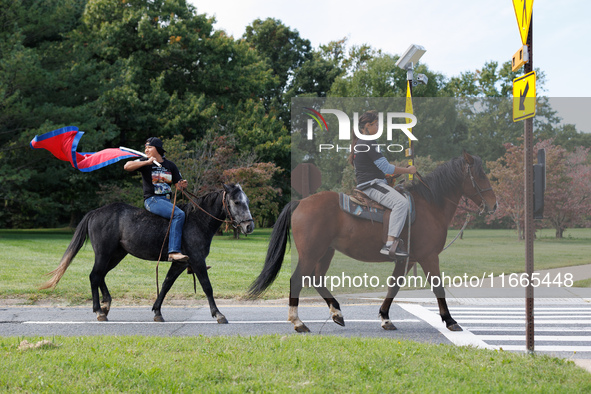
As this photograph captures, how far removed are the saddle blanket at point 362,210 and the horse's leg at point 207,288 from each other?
87.8 inches

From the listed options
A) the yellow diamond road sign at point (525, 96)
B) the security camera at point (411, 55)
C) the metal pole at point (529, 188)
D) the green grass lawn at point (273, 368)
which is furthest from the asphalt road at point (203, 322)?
the security camera at point (411, 55)

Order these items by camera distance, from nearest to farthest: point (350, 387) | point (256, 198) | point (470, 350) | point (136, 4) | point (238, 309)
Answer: point (350, 387) < point (470, 350) < point (238, 309) < point (256, 198) < point (136, 4)

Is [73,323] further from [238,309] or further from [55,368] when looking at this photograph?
[55,368]

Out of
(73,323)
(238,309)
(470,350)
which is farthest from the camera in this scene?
(238,309)

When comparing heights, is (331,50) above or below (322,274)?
above

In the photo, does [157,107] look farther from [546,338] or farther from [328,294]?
[546,338]

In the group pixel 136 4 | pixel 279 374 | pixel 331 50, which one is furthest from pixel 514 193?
pixel 331 50

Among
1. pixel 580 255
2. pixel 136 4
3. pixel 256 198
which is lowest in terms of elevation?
pixel 580 255

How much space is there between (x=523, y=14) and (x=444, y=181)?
2.78 m

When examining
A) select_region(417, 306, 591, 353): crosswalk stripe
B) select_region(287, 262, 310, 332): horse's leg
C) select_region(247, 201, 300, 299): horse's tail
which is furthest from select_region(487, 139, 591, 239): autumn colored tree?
select_region(287, 262, 310, 332): horse's leg

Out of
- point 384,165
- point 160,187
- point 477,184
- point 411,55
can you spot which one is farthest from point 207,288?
point 411,55

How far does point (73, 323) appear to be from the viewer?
7844 mm

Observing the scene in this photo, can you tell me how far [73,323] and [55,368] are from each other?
3213 millimetres

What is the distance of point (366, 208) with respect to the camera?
7.62 meters
